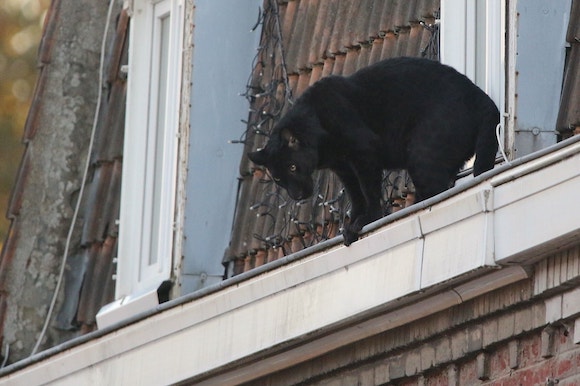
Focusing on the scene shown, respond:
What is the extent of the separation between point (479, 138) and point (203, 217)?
2195mm

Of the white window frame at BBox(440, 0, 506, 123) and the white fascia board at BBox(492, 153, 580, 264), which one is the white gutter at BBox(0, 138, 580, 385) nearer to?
the white fascia board at BBox(492, 153, 580, 264)

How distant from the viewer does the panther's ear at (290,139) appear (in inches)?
327

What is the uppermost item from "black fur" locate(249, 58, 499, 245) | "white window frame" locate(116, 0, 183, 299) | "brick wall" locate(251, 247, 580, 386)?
"white window frame" locate(116, 0, 183, 299)

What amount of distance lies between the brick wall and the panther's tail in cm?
58

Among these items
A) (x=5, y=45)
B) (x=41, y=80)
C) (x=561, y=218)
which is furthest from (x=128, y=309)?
(x=5, y=45)

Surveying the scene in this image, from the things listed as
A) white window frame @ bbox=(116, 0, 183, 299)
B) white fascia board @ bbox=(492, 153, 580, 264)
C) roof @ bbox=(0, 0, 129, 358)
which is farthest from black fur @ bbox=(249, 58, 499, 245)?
roof @ bbox=(0, 0, 129, 358)

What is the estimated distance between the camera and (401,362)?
7254 millimetres

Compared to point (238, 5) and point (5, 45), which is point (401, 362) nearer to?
point (238, 5)

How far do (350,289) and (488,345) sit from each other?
0.58 m

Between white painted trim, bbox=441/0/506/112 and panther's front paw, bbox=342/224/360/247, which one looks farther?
white painted trim, bbox=441/0/506/112

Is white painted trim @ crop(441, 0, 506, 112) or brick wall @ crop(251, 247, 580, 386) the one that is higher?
white painted trim @ crop(441, 0, 506, 112)

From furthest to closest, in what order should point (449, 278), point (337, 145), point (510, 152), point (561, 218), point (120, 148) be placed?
1. point (120, 148)
2. point (337, 145)
3. point (510, 152)
4. point (449, 278)
5. point (561, 218)

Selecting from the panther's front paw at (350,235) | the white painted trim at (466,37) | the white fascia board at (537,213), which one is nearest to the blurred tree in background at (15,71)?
the white painted trim at (466,37)

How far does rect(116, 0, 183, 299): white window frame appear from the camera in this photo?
30.8 ft
